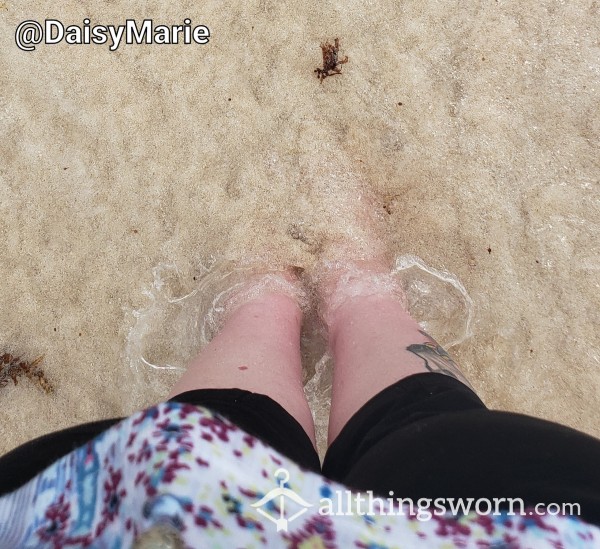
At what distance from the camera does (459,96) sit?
1728 mm

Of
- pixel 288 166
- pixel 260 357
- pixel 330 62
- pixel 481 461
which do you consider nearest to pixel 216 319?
pixel 260 357

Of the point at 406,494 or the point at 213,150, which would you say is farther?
the point at 213,150

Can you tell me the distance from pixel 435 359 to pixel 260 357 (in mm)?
448

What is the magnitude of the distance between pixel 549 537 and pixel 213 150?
149 cm

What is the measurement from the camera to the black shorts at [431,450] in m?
0.79

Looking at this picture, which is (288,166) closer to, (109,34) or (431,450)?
(109,34)

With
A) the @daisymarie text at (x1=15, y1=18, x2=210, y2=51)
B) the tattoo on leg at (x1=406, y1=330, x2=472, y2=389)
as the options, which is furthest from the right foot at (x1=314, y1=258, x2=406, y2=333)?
the @daisymarie text at (x1=15, y1=18, x2=210, y2=51)

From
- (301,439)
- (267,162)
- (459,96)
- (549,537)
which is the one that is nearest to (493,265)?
(459,96)

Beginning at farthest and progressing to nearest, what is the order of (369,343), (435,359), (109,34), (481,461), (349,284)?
(109,34)
(349,284)
(369,343)
(435,359)
(481,461)

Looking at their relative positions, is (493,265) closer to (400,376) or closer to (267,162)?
(400,376)

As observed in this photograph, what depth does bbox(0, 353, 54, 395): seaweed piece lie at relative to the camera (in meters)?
1.74

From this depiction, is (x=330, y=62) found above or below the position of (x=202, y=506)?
above

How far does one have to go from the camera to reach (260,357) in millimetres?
1331

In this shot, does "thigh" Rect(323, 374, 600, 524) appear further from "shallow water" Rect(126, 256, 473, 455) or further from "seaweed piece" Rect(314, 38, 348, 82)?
"seaweed piece" Rect(314, 38, 348, 82)
